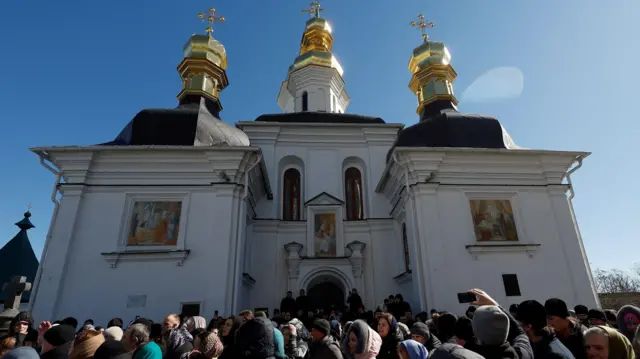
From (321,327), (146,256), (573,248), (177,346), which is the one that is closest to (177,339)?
(177,346)

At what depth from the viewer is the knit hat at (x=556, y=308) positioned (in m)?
3.23

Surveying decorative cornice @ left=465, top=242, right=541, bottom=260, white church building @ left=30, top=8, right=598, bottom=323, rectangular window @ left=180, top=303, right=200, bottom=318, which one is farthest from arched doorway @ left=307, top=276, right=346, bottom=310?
decorative cornice @ left=465, top=242, right=541, bottom=260

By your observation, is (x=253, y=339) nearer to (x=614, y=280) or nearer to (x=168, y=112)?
(x=168, y=112)

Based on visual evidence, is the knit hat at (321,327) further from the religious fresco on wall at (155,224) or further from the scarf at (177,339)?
the religious fresco on wall at (155,224)

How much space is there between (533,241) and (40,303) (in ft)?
48.2

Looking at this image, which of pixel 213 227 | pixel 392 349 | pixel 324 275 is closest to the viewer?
pixel 392 349

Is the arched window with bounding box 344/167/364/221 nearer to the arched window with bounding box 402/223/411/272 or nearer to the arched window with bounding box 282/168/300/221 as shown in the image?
the arched window with bounding box 402/223/411/272

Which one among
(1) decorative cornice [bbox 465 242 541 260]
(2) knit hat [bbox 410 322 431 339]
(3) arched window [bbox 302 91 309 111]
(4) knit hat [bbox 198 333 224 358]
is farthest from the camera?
(3) arched window [bbox 302 91 309 111]

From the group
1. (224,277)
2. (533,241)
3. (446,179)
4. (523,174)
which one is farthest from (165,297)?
(523,174)

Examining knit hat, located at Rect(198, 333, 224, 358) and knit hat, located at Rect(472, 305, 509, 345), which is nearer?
knit hat, located at Rect(472, 305, 509, 345)

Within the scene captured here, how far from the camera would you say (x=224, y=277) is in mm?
10172

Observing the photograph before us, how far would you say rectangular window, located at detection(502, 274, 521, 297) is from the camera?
10766 millimetres

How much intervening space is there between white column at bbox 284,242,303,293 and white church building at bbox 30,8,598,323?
4cm

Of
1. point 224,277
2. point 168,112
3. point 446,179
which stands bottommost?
point 224,277
